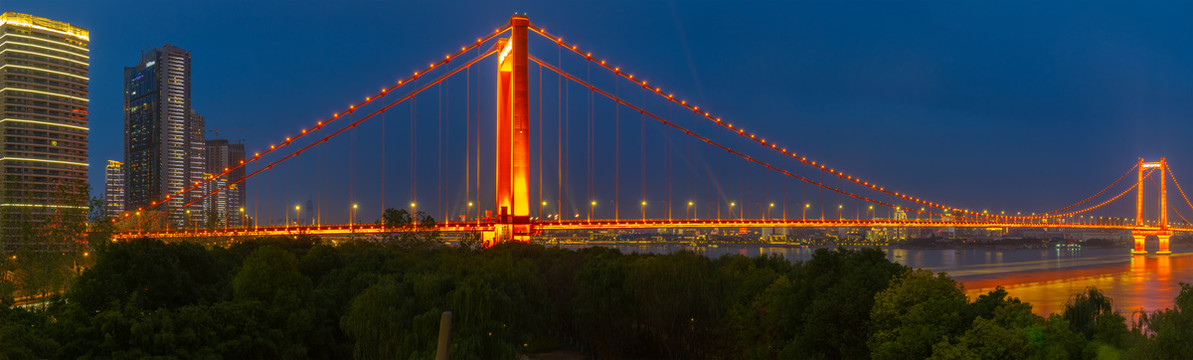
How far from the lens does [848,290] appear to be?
2241cm

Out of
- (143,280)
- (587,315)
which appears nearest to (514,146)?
(587,315)

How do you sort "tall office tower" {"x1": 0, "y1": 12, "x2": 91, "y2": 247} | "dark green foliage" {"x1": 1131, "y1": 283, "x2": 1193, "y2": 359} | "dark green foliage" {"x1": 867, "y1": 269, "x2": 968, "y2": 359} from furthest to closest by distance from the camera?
"tall office tower" {"x1": 0, "y1": 12, "x2": 91, "y2": 247}
"dark green foliage" {"x1": 867, "y1": 269, "x2": 968, "y2": 359}
"dark green foliage" {"x1": 1131, "y1": 283, "x2": 1193, "y2": 359}

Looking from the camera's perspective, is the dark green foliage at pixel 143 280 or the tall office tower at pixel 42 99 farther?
the tall office tower at pixel 42 99

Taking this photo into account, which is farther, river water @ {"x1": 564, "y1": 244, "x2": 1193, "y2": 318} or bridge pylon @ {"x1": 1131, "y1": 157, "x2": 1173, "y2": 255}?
bridge pylon @ {"x1": 1131, "y1": 157, "x2": 1173, "y2": 255}

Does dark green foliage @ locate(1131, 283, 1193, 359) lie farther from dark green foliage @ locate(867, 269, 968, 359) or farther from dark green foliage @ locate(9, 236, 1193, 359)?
dark green foliage @ locate(867, 269, 968, 359)

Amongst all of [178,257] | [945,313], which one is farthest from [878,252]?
[178,257]

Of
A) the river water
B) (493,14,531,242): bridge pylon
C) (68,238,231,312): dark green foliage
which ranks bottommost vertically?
the river water

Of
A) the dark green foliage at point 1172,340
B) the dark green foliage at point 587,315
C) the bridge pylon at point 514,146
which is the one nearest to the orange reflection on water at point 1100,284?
the dark green foliage at point 587,315

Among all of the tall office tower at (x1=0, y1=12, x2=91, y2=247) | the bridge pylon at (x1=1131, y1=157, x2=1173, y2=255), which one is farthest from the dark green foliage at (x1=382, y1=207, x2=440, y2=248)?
the bridge pylon at (x1=1131, y1=157, x2=1173, y2=255)

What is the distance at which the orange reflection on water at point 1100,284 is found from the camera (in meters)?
50.6

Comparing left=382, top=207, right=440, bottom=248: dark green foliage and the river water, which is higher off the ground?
left=382, top=207, right=440, bottom=248: dark green foliage

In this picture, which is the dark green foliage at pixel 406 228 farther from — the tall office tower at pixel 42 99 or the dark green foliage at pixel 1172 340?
the tall office tower at pixel 42 99

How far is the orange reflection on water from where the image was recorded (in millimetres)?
50594

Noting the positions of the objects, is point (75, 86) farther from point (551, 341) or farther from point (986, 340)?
point (986, 340)
